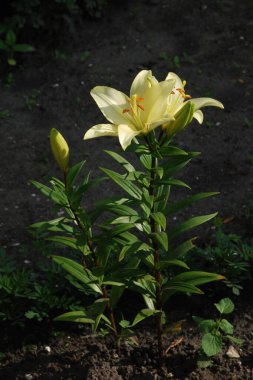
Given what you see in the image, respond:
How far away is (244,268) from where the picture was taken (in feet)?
10.7

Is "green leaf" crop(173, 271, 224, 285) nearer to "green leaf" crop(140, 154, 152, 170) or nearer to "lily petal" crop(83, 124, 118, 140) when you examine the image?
"green leaf" crop(140, 154, 152, 170)

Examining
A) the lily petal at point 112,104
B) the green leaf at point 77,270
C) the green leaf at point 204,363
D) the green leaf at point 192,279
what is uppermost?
the lily petal at point 112,104

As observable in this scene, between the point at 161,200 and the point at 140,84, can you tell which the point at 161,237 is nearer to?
the point at 161,200

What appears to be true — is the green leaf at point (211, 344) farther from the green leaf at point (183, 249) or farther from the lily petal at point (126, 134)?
the lily petal at point (126, 134)

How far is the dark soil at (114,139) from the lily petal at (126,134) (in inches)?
48.7

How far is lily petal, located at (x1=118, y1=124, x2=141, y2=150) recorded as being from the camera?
2.06 metres

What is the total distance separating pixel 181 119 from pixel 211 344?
1079mm

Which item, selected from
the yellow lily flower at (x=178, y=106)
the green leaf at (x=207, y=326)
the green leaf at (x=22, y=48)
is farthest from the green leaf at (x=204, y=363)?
the green leaf at (x=22, y=48)

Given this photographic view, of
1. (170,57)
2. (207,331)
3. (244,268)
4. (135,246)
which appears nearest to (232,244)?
(244,268)

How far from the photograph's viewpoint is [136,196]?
243 centimetres

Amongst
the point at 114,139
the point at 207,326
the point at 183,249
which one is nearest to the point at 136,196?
the point at 183,249

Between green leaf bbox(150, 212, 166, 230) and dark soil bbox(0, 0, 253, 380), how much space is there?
0.88 m

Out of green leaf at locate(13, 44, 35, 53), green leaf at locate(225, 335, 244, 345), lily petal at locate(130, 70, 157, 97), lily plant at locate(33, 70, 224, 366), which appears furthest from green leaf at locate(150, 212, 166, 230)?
green leaf at locate(13, 44, 35, 53)

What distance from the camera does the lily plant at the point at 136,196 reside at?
2156 millimetres
